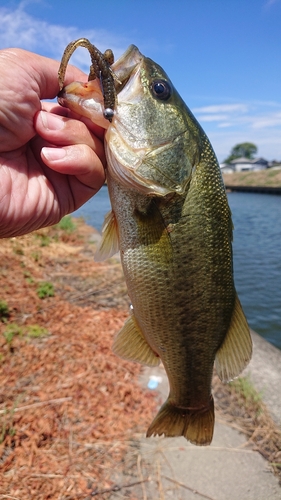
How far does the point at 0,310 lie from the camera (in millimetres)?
6273

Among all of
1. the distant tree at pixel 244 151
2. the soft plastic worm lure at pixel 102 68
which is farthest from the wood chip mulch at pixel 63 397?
the distant tree at pixel 244 151

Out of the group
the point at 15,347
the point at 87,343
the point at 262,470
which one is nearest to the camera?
the point at 262,470

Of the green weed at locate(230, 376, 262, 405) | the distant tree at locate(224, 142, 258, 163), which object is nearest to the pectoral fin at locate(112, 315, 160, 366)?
the green weed at locate(230, 376, 262, 405)

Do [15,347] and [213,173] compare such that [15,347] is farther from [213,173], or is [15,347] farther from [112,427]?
[213,173]

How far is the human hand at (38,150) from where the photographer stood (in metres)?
2.26

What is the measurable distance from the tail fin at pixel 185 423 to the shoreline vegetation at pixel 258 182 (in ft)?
189

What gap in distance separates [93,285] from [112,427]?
4.59 meters

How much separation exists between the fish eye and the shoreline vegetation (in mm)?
57613

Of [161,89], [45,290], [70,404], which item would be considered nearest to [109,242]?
[161,89]

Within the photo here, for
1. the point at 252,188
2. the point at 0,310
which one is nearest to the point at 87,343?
the point at 0,310

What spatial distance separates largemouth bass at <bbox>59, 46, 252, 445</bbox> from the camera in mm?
2219

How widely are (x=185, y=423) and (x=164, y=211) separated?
1.47 meters

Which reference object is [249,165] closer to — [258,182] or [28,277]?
[258,182]

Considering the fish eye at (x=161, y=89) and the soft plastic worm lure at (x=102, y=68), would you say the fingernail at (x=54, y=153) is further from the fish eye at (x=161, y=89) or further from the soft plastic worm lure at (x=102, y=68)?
the fish eye at (x=161, y=89)
